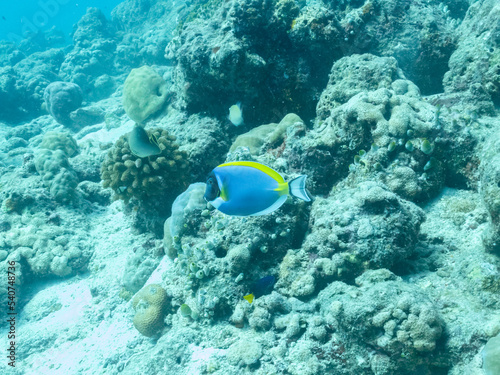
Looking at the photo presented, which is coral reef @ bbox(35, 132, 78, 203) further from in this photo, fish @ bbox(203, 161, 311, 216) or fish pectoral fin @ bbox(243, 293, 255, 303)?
fish @ bbox(203, 161, 311, 216)

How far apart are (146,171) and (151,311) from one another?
7.60ft

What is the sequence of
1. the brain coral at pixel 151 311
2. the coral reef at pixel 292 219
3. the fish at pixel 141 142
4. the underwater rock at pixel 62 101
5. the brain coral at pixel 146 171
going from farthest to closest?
the underwater rock at pixel 62 101 → the brain coral at pixel 146 171 → the fish at pixel 141 142 → the brain coral at pixel 151 311 → the coral reef at pixel 292 219

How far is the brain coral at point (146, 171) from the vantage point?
5082 mm

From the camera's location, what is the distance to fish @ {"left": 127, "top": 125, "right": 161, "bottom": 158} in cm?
424

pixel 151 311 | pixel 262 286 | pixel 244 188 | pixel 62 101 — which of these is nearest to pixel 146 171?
pixel 151 311

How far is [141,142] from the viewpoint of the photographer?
14.2ft

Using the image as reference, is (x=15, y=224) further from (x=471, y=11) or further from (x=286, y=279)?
(x=471, y=11)

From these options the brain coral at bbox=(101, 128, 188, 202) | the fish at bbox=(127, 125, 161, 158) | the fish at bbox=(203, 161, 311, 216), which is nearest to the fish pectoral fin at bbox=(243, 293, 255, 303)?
the fish at bbox=(203, 161, 311, 216)

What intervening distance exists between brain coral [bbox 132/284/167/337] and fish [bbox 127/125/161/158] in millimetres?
2124

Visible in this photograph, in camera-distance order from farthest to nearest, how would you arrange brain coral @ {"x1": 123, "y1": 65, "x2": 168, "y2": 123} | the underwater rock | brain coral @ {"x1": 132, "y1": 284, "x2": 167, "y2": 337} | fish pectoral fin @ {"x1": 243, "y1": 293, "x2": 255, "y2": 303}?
1. the underwater rock
2. brain coral @ {"x1": 123, "y1": 65, "x2": 168, "y2": 123}
3. brain coral @ {"x1": 132, "y1": 284, "x2": 167, "y2": 337}
4. fish pectoral fin @ {"x1": 243, "y1": 293, "x2": 255, "y2": 303}

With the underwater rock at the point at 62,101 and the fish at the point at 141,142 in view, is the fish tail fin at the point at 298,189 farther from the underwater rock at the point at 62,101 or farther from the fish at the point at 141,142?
the underwater rock at the point at 62,101

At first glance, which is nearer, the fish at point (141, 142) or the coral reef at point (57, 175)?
the fish at point (141, 142)

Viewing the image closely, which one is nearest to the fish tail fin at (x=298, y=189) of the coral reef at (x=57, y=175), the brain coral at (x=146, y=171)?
the brain coral at (x=146, y=171)

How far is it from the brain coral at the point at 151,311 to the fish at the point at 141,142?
2.12 meters
